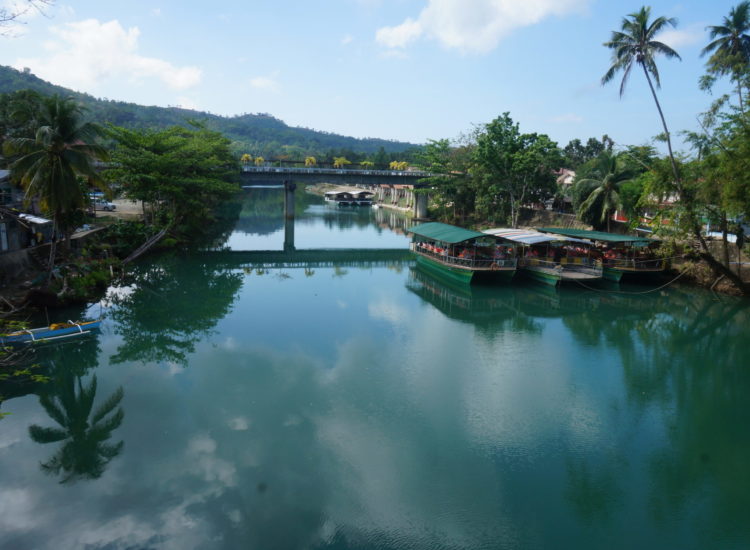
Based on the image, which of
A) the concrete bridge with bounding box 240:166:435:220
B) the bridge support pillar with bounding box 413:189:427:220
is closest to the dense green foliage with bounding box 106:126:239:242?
the concrete bridge with bounding box 240:166:435:220

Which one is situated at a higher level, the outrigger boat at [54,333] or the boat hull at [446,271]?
the boat hull at [446,271]

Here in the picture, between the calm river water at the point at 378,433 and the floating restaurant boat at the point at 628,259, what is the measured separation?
6.45m

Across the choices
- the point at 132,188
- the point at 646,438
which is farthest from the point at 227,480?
the point at 132,188

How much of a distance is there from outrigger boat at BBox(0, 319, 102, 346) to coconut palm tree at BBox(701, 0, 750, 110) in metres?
36.3

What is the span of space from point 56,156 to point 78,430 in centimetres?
1305

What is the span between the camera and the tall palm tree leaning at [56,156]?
19.7 meters

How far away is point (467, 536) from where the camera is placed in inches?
356

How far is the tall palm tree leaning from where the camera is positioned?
19.7m

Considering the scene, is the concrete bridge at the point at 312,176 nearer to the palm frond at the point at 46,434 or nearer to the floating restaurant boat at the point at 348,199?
the floating restaurant boat at the point at 348,199

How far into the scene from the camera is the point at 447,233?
1262 inches

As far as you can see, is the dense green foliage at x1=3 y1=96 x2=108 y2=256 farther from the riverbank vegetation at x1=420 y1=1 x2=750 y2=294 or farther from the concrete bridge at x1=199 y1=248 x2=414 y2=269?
the riverbank vegetation at x1=420 y1=1 x2=750 y2=294

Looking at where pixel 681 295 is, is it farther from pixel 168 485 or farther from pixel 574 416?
pixel 168 485

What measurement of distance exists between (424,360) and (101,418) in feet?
33.2

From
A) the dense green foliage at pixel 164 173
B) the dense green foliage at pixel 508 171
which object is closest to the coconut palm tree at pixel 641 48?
the dense green foliage at pixel 508 171
